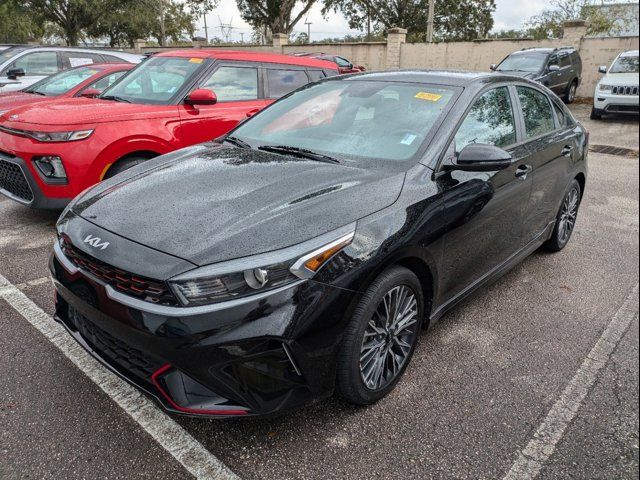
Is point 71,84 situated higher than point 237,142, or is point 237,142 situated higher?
point 71,84

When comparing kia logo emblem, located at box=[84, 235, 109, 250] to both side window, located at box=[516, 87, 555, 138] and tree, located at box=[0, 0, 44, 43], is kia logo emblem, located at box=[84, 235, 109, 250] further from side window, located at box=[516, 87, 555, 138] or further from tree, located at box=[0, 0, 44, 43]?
tree, located at box=[0, 0, 44, 43]

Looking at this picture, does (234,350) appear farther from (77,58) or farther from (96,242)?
(77,58)

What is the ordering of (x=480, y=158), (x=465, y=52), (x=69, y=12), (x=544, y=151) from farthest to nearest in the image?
(x=69, y=12) < (x=465, y=52) < (x=544, y=151) < (x=480, y=158)

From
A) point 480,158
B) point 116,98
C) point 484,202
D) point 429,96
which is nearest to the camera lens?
point 480,158

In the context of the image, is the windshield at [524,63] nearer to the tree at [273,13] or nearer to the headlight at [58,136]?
the headlight at [58,136]

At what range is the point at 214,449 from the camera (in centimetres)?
216

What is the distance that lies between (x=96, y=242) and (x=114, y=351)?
0.49m

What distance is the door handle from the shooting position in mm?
3246

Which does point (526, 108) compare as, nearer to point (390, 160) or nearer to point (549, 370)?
point (390, 160)

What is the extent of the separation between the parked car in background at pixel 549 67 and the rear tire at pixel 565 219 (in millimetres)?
9127

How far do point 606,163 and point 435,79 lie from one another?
6521mm

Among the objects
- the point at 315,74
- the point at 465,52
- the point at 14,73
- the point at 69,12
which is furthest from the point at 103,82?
the point at 69,12

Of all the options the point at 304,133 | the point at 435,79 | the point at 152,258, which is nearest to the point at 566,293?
the point at 435,79

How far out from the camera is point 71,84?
7.53 meters
